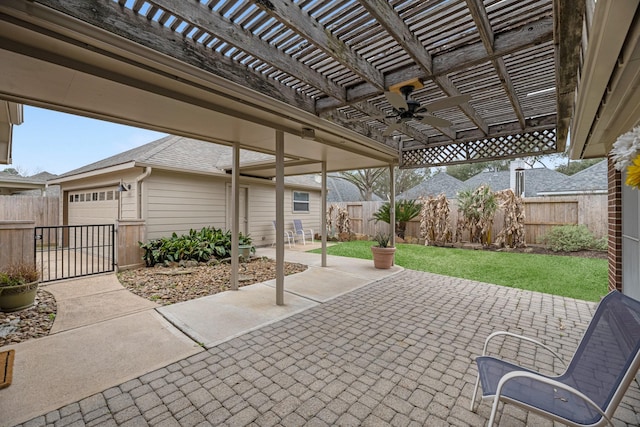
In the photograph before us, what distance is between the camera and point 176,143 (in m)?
9.41

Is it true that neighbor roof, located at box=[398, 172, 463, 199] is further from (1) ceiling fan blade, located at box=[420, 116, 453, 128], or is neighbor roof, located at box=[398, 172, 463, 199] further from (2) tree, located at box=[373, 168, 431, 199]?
(1) ceiling fan blade, located at box=[420, 116, 453, 128]

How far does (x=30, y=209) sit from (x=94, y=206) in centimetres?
397

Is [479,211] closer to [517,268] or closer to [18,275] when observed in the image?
[517,268]

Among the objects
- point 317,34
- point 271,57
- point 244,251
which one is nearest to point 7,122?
point 271,57

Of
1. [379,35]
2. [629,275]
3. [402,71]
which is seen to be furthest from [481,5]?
[629,275]

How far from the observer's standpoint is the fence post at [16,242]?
4668 mm

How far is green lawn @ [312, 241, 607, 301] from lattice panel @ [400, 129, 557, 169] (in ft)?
8.45

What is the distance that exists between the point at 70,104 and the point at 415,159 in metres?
5.99

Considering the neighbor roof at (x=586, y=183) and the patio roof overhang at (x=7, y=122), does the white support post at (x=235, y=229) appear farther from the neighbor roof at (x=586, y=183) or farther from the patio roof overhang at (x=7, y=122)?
the neighbor roof at (x=586, y=183)

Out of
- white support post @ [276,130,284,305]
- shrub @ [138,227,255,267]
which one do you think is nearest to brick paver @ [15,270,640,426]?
white support post @ [276,130,284,305]

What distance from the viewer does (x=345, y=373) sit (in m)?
2.67

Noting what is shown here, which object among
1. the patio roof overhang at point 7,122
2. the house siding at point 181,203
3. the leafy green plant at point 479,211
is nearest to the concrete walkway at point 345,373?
the patio roof overhang at point 7,122

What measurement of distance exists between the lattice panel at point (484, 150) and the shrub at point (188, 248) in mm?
5183

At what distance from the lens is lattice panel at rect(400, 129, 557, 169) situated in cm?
494
